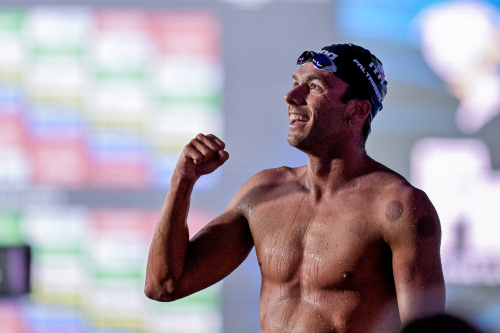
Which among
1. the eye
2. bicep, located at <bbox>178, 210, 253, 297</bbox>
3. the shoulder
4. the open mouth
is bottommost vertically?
bicep, located at <bbox>178, 210, 253, 297</bbox>

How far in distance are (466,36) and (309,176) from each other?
1.68 meters

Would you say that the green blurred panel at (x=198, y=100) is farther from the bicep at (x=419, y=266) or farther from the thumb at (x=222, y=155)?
the bicep at (x=419, y=266)

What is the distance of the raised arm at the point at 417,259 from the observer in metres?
1.90

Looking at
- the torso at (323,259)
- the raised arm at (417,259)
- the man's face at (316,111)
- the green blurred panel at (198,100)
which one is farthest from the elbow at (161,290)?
the green blurred panel at (198,100)

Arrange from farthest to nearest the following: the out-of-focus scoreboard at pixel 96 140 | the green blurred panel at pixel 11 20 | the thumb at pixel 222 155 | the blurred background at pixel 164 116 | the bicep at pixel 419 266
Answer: the green blurred panel at pixel 11 20
the out-of-focus scoreboard at pixel 96 140
the blurred background at pixel 164 116
the thumb at pixel 222 155
the bicep at pixel 419 266

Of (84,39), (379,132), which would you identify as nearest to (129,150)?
(84,39)

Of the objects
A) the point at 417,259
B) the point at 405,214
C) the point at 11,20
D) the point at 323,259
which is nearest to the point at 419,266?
the point at 417,259

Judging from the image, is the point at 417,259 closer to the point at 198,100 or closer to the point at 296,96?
the point at 296,96

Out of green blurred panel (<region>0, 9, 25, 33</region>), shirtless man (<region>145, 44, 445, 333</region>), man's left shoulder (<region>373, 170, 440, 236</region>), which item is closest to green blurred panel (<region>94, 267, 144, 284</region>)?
green blurred panel (<region>0, 9, 25, 33</region>)

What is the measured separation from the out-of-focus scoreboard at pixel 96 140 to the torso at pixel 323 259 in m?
1.46

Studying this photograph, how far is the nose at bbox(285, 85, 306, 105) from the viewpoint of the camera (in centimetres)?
221

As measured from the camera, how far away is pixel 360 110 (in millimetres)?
2270

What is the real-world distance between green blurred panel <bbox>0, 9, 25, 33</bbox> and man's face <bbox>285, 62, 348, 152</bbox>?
2094mm

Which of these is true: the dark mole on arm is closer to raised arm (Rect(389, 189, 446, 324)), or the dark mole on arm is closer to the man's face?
raised arm (Rect(389, 189, 446, 324))
